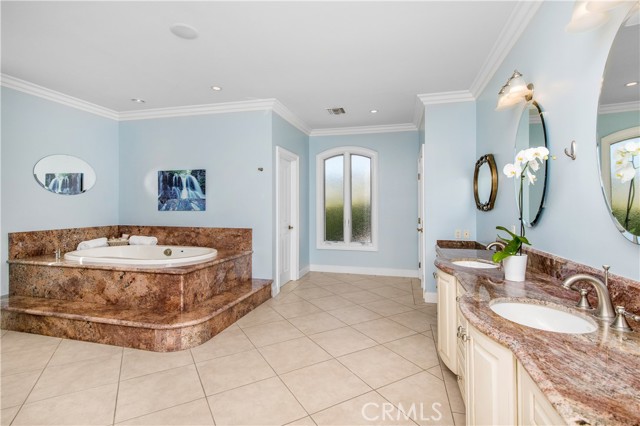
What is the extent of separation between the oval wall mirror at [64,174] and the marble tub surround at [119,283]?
970mm

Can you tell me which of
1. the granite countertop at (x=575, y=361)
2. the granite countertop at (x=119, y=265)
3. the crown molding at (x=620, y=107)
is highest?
the crown molding at (x=620, y=107)

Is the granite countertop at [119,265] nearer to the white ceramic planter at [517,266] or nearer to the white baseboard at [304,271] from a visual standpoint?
the white baseboard at [304,271]

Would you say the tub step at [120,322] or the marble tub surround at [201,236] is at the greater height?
the marble tub surround at [201,236]

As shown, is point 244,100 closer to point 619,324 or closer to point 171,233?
point 171,233

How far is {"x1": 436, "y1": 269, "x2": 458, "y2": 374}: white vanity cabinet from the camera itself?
79.6 inches

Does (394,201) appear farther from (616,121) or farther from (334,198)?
Answer: (616,121)

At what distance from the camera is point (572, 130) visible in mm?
1579

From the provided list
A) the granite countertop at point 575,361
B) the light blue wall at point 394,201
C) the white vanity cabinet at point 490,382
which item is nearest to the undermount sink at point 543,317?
the granite countertop at point 575,361

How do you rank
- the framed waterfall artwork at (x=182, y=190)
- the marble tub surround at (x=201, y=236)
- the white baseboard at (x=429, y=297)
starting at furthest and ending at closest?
the framed waterfall artwork at (x=182, y=190) < the marble tub surround at (x=201, y=236) < the white baseboard at (x=429, y=297)

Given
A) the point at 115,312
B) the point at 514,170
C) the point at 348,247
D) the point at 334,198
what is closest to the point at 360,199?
the point at 334,198

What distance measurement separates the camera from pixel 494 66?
2.85m

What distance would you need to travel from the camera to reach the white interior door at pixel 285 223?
4.57 meters

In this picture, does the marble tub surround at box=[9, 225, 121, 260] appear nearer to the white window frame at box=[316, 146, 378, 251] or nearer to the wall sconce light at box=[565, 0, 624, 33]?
the white window frame at box=[316, 146, 378, 251]

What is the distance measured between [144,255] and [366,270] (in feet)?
11.8
